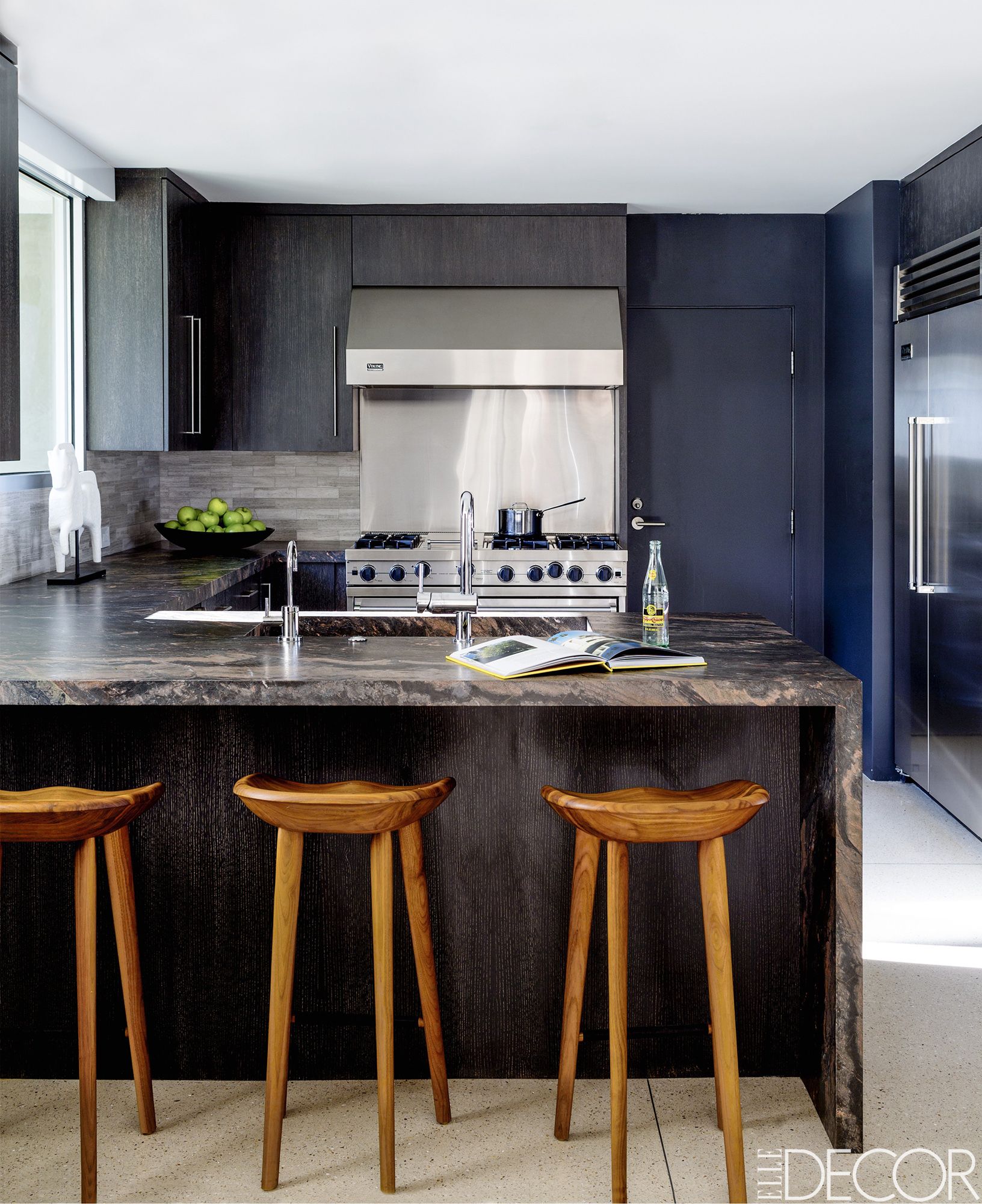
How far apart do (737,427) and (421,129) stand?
217 cm

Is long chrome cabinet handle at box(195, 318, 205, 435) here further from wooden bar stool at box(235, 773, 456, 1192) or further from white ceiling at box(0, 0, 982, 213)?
wooden bar stool at box(235, 773, 456, 1192)

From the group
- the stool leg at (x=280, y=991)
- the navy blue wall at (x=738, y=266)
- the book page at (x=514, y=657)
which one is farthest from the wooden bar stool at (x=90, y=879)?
the navy blue wall at (x=738, y=266)

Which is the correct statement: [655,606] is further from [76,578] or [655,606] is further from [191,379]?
[191,379]

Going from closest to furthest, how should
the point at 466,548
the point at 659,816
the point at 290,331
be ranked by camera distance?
the point at 659,816 → the point at 466,548 → the point at 290,331

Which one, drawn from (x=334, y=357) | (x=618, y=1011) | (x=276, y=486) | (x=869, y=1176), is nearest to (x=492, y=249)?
(x=334, y=357)

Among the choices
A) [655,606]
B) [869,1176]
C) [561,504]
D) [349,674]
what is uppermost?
[561,504]

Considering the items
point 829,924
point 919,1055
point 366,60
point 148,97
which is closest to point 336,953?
point 829,924

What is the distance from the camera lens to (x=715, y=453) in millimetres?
5270

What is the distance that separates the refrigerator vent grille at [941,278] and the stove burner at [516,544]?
1731 mm

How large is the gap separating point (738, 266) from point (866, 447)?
1.12 metres

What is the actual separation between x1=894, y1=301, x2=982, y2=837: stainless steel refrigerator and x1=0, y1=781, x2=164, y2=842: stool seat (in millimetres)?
3045

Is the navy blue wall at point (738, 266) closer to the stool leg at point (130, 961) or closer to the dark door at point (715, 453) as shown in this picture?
the dark door at point (715, 453)

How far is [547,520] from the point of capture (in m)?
5.25

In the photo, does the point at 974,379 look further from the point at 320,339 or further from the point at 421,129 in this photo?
the point at 320,339
